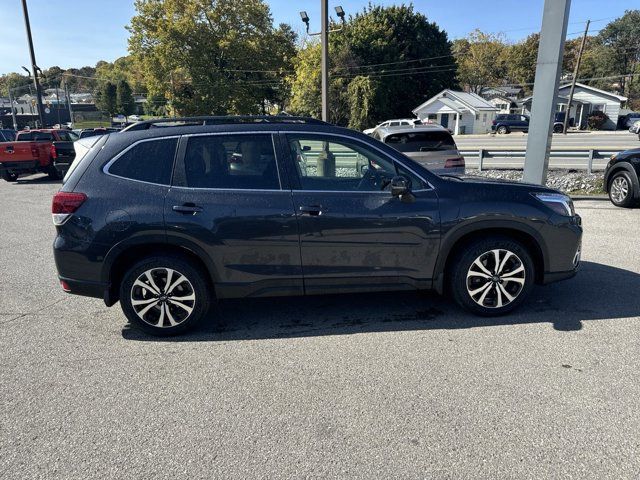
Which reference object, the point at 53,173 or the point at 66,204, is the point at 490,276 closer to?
the point at 66,204

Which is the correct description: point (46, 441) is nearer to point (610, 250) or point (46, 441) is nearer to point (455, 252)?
point (455, 252)

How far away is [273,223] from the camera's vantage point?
12.7 ft

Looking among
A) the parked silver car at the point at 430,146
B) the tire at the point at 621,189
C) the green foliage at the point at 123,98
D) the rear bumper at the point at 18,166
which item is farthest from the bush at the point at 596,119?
the green foliage at the point at 123,98

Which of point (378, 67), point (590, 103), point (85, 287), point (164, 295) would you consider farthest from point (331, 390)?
point (590, 103)

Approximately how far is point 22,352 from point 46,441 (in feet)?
4.80

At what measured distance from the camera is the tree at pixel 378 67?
38.3 meters

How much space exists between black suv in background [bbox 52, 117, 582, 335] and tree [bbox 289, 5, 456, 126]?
33362mm

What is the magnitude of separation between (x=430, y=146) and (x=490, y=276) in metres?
6.18

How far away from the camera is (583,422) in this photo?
9.02 ft

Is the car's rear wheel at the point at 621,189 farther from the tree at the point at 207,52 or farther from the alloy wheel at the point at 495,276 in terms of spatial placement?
the tree at the point at 207,52

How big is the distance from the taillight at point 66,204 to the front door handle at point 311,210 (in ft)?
6.08

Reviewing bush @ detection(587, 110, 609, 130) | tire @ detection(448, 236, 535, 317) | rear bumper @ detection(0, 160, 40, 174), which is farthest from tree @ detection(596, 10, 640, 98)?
tire @ detection(448, 236, 535, 317)

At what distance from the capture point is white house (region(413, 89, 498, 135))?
47.9m

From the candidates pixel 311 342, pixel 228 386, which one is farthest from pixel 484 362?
pixel 228 386
